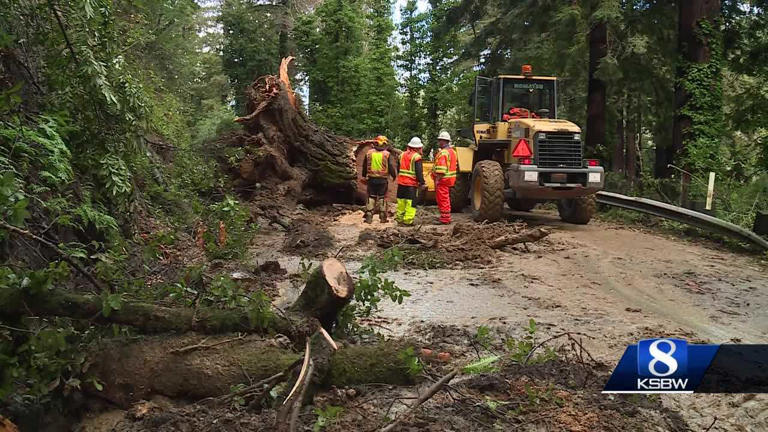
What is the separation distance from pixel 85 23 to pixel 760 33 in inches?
508

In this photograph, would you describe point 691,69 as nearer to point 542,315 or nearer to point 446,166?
point 446,166

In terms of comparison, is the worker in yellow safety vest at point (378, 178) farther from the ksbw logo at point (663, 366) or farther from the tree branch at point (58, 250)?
the ksbw logo at point (663, 366)

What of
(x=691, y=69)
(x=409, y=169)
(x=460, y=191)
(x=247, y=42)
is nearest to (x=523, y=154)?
(x=409, y=169)

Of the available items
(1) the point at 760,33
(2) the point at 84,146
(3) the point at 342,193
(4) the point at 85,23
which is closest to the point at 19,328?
(2) the point at 84,146

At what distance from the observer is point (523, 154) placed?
34.0ft

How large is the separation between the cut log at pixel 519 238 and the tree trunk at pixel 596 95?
7186mm

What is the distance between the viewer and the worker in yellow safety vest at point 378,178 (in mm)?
11164

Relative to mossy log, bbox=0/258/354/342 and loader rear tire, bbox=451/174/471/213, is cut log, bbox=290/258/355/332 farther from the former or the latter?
loader rear tire, bbox=451/174/471/213

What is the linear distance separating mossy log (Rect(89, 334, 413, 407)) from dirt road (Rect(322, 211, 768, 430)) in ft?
4.75

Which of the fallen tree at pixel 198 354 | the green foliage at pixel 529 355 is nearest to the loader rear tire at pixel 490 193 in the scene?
the green foliage at pixel 529 355

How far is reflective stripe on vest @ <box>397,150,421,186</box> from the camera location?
10.5 meters

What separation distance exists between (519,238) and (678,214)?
291cm

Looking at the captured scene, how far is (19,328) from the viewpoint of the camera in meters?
3.12

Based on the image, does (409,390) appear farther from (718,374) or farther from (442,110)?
(442,110)
